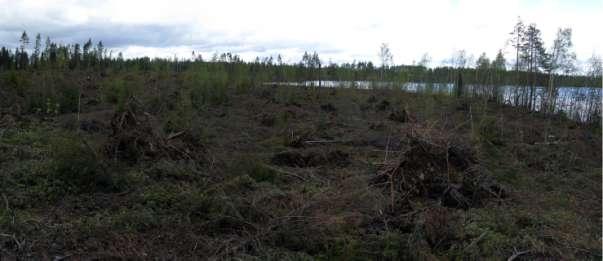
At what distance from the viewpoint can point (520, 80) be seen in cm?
1582

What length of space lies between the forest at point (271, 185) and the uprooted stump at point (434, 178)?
16 millimetres

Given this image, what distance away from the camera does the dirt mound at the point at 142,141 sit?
5.88 m

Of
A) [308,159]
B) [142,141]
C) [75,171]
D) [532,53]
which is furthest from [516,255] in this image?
[532,53]

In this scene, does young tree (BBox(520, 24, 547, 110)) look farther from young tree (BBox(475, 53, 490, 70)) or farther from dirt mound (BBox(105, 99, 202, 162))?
dirt mound (BBox(105, 99, 202, 162))

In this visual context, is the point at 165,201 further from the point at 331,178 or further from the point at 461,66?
the point at 461,66

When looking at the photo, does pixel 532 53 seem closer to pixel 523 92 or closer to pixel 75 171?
pixel 523 92

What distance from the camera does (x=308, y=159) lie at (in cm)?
689

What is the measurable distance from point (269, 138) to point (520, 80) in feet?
34.9

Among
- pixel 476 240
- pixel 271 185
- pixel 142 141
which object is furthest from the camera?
pixel 142 141

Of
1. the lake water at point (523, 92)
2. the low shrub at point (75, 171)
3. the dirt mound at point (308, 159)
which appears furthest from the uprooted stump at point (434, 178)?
the lake water at point (523, 92)

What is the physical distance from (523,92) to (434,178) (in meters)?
11.5

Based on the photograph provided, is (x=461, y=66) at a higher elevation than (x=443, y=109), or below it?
higher

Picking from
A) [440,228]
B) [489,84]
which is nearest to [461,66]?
[489,84]

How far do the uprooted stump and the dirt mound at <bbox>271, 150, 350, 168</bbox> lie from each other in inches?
50.7
